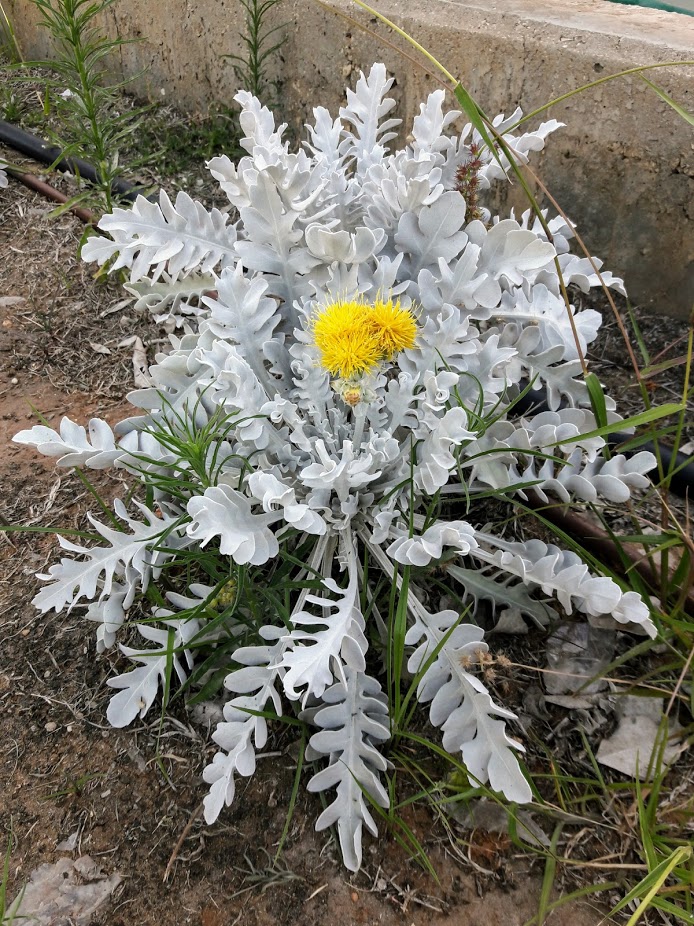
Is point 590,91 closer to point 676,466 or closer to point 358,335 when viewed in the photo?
point 676,466

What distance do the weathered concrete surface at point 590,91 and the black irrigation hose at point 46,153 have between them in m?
→ 0.82

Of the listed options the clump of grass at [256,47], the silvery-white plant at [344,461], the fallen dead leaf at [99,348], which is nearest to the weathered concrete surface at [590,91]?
the clump of grass at [256,47]

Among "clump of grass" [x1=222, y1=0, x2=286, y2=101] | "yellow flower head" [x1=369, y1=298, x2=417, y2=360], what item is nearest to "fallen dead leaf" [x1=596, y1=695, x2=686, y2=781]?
"yellow flower head" [x1=369, y1=298, x2=417, y2=360]

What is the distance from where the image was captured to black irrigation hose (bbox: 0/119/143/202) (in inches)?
107

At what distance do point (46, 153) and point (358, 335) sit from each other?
227 cm

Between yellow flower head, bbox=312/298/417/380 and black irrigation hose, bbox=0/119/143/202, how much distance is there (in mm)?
1740

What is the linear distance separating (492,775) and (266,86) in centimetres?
251

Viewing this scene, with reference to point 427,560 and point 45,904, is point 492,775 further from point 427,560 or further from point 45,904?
point 45,904

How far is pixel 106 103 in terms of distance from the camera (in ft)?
10.3

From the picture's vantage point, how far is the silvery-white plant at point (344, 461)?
1.25 m

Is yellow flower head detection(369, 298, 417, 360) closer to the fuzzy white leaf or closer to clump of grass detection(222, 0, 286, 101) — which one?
the fuzzy white leaf

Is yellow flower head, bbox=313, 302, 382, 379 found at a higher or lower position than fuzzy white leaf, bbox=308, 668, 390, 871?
higher

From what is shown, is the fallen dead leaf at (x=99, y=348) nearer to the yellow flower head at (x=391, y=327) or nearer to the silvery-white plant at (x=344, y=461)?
the silvery-white plant at (x=344, y=461)

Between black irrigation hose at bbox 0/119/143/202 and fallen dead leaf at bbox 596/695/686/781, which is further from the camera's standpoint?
black irrigation hose at bbox 0/119/143/202
